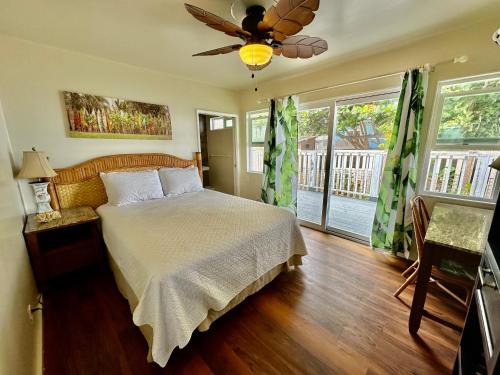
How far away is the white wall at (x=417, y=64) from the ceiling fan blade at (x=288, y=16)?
113 centimetres

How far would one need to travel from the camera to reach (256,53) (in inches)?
56.2

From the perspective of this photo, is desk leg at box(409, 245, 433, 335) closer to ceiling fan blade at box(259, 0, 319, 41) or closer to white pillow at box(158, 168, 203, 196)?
ceiling fan blade at box(259, 0, 319, 41)

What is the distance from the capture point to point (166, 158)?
302 centimetres

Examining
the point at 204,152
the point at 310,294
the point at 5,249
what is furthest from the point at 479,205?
the point at 204,152

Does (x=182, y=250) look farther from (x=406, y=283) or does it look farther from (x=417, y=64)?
(x=417, y=64)

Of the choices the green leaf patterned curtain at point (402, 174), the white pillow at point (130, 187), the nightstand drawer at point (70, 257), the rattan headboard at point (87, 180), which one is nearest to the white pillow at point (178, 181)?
the white pillow at point (130, 187)

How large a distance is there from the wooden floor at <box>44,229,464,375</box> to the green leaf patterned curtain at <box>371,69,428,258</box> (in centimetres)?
51

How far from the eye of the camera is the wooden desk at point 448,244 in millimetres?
1159

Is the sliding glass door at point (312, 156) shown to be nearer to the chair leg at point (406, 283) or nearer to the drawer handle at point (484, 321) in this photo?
the chair leg at point (406, 283)

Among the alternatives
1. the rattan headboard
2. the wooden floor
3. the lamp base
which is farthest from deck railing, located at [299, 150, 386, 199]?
the lamp base

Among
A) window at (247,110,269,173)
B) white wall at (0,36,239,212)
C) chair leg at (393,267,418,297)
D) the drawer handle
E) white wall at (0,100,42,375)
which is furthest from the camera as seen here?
window at (247,110,269,173)

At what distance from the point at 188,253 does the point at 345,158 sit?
10.8 feet

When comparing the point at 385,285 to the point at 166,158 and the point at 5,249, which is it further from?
the point at 166,158

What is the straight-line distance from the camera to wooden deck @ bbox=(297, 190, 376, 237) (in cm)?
308
